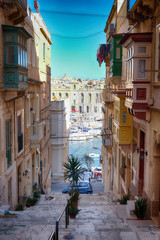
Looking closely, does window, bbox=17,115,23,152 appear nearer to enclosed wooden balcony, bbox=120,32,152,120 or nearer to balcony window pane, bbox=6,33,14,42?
balcony window pane, bbox=6,33,14,42

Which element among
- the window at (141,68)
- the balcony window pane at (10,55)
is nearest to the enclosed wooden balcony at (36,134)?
the balcony window pane at (10,55)

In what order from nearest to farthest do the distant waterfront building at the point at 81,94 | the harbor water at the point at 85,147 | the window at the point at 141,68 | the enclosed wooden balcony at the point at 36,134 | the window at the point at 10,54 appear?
the window at the point at 141,68 → the window at the point at 10,54 → the enclosed wooden balcony at the point at 36,134 → the harbor water at the point at 85,147 → the distant waterfront building at the point at 81,94

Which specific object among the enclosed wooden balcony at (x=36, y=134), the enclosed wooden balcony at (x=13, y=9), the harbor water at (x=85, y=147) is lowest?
the harbor water at (x=85, y=147)

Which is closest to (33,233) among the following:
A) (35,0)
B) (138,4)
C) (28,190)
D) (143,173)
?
(143,173)

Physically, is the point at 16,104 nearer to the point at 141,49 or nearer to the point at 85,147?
the point at 141,49

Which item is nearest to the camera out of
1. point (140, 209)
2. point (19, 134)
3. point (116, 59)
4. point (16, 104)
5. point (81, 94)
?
point (140, 209)

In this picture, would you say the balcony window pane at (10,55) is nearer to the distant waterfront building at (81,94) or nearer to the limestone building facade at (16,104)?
the limestone building facade at (16,104)

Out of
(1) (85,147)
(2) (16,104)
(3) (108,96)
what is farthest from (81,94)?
(2) (16,104)

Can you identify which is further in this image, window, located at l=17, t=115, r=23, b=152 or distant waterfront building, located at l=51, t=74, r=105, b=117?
distant waterfront building, located at l=51, t=74, r=105, b=117

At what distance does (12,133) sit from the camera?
11859 millimetres

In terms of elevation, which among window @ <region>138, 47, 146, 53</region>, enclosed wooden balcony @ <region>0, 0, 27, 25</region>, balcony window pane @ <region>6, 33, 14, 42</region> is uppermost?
enclosed wooden balcony @ <region>0, 0, 27, 25</region>

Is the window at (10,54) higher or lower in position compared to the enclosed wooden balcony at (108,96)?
higher

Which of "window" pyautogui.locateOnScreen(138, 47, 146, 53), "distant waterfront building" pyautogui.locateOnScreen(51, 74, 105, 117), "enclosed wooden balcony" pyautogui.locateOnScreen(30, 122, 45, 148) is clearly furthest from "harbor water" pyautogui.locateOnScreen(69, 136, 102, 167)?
"window" pyautogui.locateOnScreen(138, 47, 146, 53)

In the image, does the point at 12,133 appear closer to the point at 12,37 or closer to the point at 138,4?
the point at 12,37
